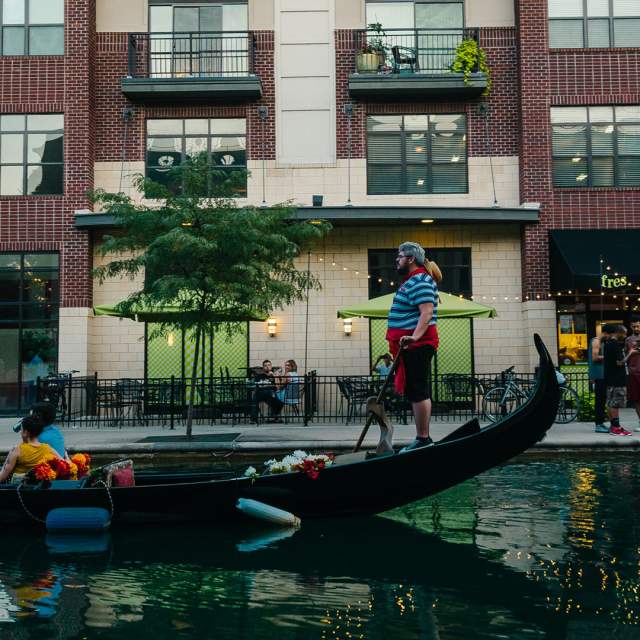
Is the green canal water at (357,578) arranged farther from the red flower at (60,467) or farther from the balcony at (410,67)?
the balcony at (410,67)

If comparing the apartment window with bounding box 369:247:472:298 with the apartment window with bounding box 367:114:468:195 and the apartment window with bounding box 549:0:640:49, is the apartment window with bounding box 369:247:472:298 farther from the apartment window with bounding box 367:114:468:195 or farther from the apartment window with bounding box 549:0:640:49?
the apartment window with bounding box 549:0:640:49

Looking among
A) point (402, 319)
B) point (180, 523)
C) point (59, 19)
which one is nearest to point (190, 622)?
point (180, 523)

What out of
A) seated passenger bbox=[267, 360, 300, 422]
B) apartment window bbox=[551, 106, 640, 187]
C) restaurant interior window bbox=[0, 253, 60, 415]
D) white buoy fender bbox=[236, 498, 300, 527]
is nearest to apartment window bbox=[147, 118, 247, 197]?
restaurant interior window bbox=[0, 253, 60, 415]

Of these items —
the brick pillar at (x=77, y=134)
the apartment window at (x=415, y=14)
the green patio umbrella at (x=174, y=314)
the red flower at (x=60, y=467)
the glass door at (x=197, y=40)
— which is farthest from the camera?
the apartment window at (x=415, y=14)

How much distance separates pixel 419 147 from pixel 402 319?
13.8 metres

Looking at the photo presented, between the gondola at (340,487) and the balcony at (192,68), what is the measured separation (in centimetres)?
1457

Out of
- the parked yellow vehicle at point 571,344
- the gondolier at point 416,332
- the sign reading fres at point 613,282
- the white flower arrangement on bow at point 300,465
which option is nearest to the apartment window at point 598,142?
the sign reading fres at point 613,282

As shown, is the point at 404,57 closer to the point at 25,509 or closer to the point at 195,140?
the point at 195,140

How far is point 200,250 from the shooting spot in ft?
44.4

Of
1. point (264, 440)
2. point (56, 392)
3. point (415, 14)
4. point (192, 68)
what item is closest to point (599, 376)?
point (264, 440)

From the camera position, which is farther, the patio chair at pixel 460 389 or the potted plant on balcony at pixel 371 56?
the potted plant on balcony at pixel 371 56

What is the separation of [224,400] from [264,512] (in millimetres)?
10515

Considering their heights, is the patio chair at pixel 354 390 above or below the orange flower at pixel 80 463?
above

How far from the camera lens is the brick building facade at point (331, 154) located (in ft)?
66.9
